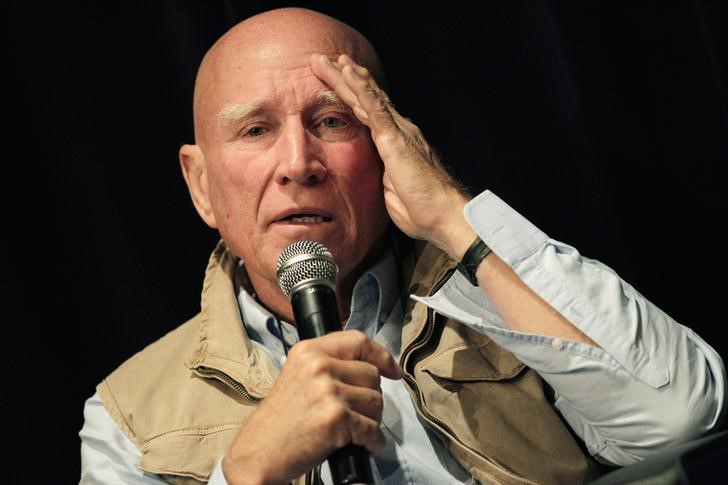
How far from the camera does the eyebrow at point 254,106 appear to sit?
1.92m

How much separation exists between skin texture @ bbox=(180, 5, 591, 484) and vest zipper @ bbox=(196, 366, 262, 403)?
0.69 feet

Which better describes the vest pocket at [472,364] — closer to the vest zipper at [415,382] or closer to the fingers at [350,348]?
the vest zipper at [415,382]

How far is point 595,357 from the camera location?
1.63 metres

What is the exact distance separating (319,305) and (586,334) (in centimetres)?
49

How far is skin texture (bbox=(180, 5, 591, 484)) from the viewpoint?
1.80 meters

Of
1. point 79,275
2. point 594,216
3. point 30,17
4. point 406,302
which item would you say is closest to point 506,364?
point 406,302

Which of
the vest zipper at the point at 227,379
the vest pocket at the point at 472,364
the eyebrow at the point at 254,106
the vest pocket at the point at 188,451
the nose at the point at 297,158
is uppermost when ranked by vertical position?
the eyebrow at the point at 254,106

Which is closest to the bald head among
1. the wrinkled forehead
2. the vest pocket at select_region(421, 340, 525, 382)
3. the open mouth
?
the wrinkled forehead

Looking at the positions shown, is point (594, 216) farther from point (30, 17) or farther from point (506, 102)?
point (30, 17)

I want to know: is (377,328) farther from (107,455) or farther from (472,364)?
(107,455)

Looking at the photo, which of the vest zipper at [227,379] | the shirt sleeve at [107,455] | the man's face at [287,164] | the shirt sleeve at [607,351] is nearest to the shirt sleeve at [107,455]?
the shirt sleeve at [107,455]

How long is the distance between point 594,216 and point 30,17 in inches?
55.3

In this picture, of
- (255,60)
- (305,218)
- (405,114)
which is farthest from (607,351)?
(405,114)

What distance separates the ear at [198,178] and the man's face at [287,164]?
0.11 metres
